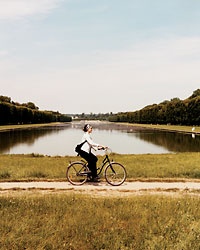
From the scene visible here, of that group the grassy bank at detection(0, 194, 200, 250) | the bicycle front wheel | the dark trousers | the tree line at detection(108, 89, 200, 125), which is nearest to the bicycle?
the bicycle front wheel

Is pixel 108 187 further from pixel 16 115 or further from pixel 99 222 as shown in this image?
pixel 16 115

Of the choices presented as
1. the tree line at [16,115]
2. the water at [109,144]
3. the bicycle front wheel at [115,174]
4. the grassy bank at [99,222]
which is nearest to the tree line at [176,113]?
the water at [109,144]

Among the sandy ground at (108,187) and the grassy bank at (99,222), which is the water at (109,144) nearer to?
the sandy ground at (108,187)

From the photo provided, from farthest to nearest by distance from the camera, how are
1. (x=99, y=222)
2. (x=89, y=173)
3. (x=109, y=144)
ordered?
(x=109, y=144) < (x=89, y=173) < (x=99, y=222)

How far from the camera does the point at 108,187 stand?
1067 cm

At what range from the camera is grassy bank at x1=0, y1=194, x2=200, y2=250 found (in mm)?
6562

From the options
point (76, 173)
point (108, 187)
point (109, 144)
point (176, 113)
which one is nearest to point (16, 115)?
point (176, 113)

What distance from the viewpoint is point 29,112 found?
354 ft

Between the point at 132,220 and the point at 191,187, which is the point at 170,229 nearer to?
the point at 132,220

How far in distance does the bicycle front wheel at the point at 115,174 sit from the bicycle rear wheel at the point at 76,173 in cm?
81

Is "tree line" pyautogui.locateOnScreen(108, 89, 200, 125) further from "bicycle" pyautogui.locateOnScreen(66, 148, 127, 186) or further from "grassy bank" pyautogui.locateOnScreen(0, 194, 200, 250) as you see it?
"grassy bank" pyautogui.locateOnScreen(0, 194, 200, 250)

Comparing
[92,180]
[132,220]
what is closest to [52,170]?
[92,180]

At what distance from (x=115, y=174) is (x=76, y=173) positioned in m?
1.34

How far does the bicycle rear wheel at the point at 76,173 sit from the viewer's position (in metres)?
11.0
